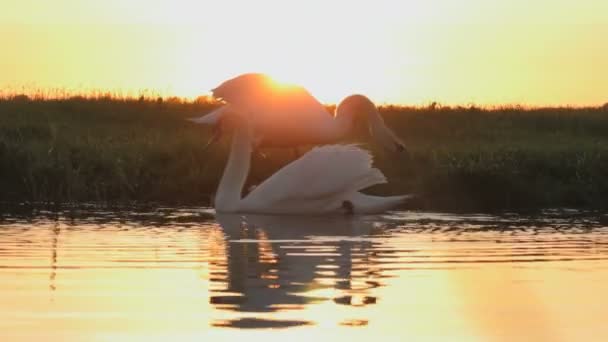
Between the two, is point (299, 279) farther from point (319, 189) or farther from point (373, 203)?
point (373, 203)

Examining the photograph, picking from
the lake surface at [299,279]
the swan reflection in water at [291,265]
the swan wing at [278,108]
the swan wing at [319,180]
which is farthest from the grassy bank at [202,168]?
the swan reflection in water at [291,265]

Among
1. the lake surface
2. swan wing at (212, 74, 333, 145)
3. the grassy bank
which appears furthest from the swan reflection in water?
swan wing at (212, 74, 333, 145)

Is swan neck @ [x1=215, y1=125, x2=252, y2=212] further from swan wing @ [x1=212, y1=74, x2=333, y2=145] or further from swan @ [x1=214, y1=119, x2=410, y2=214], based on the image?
swan wing @ [x1=212, y1=74, x2=333, y2=145]

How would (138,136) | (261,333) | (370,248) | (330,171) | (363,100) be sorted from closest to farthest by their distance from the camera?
1. (261,333)
2. (370,248)
3. (330,171)
4. (363,100)
5. (138,136)

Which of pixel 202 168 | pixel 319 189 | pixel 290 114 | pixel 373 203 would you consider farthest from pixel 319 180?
pixel 202 168

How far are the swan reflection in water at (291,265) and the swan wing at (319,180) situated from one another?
0.27 metres

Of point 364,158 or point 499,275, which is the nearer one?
point 499,275

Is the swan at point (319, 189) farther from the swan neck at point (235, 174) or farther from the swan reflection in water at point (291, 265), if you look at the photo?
the swan reflection in water at point (291, 265)

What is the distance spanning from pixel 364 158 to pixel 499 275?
17.8ft

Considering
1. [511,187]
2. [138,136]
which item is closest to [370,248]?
[511,187]

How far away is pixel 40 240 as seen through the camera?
1180cm

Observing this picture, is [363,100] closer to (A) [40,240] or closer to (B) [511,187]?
(B) [511,187]

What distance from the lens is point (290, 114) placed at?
1747cm

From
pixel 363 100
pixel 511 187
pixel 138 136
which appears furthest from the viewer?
pixel 138 136
